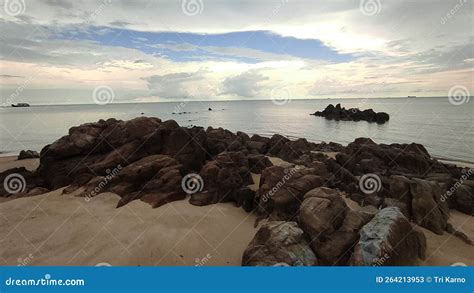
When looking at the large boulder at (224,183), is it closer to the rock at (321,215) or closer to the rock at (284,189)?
the rock at (284,189)

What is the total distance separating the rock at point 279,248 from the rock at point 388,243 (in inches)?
56.2

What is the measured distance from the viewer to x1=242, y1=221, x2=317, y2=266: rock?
8.35m

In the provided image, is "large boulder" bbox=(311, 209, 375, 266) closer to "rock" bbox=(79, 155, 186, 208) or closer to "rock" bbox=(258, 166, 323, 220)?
"rock" bbox=(258, 166, 323, 220)

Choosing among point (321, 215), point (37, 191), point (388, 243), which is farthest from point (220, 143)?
point (388, 243)

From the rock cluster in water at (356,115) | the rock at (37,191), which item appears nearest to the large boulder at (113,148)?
the rock at (37,191)

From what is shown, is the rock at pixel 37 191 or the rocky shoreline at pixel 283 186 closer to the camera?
the rocky shoreline at pixel 283 186

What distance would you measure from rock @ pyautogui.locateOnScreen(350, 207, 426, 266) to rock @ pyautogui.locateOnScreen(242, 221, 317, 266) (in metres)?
1.43

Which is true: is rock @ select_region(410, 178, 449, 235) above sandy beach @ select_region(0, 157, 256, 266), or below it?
above

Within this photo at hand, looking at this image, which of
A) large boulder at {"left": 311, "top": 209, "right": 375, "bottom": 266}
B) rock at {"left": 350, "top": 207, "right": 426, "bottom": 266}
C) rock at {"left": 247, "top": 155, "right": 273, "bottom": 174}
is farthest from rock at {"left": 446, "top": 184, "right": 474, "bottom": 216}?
rock at {"left": 247, "top": 155, "right": 273, "bottom": 174}

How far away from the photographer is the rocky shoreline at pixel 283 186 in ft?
29.2

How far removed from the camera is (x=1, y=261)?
10.0 meters

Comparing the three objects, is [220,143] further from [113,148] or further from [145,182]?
[145,182]

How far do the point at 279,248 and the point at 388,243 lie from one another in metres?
3.21

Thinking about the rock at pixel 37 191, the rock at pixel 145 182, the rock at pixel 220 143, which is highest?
the rock at pixel 220 143
